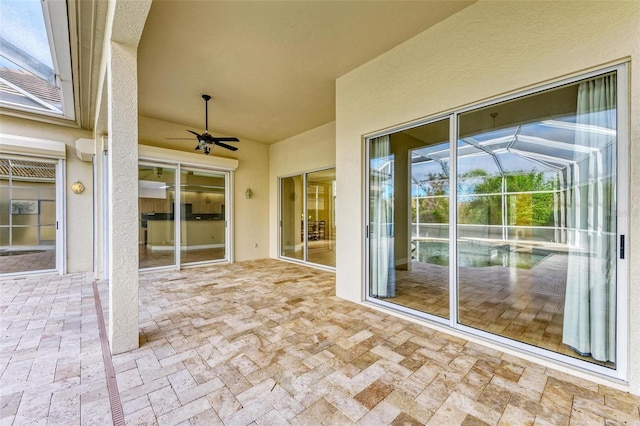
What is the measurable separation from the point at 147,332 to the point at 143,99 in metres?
3.97

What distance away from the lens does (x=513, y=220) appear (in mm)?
3482

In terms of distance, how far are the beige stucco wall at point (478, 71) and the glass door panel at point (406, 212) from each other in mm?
226

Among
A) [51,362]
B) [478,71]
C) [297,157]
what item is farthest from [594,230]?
[297,157]

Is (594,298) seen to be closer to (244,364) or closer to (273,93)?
(244,364)

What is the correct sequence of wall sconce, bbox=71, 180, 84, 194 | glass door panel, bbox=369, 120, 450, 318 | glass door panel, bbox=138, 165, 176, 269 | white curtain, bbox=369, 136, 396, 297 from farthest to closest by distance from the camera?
glass door panel, bbox=138, 165, 176, 269, wall sconce, bbox=71, 180, 84, 194, white curtain, bbox=369, 136, 396, 297, glass door panel, bbox=369, 120, 450, 318

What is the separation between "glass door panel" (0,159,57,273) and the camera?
206 inches

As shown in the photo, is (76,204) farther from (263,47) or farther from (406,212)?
(406,212)

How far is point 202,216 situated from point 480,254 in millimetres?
5915

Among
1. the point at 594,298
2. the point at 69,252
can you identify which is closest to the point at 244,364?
the point at 594,298

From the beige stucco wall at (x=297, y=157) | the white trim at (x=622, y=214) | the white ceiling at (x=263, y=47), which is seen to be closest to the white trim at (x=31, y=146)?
the white ceiling at (x=263, y=47)

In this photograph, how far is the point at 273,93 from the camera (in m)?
4.36

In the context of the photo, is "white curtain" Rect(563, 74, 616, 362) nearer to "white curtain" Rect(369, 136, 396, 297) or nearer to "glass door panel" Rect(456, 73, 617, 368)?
"glass door panel" Rect(456, 73, 617, 368)

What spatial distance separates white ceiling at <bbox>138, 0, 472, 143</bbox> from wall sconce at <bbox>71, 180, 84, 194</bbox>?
234cm

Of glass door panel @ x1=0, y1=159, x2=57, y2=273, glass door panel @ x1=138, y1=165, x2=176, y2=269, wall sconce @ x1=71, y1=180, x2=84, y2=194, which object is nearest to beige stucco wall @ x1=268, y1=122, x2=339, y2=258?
glass door panel @ x1=138, y1=165, x2=176, y2=269
